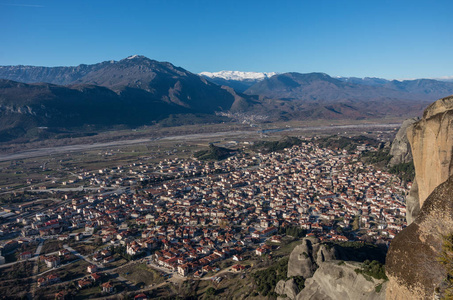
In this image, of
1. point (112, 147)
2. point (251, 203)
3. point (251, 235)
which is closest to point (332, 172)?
point (251, 203)

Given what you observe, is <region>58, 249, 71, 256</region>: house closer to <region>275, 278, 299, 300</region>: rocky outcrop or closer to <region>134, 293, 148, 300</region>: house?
<region>134, 293, 148, 300</region>: house

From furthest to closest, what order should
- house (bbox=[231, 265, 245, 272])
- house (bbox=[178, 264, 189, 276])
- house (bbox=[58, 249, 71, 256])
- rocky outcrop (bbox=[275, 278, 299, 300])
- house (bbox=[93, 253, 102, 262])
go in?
house (bbox=[58, 249, 71, 256]), house (bbox=[93, 253, 102, 262]), house (bbox=[178, 264, 189, 276]), house (bbox=[231, 265, 245, 272]), rocky outcrop (bbox=[275, 278, 299, 300])

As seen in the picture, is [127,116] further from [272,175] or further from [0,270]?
[0,270]

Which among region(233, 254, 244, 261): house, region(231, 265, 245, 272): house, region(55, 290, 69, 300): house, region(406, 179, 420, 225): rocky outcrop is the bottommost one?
region(55, 290, 69, 300): house

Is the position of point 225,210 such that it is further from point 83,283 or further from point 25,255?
point 25,255

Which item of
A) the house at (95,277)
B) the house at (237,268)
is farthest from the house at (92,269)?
the house at (237,268)

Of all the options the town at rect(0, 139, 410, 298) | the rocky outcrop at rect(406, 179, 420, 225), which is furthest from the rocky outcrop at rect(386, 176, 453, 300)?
the town at rect(0, 139, 410, 298)
